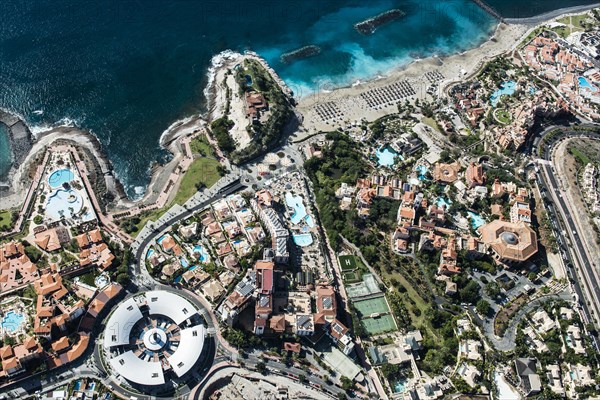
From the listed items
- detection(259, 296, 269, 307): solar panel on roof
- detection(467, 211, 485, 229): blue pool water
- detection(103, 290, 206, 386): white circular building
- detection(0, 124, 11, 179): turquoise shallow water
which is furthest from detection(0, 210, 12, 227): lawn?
detection(467, 211, 485, 229): blue pool water

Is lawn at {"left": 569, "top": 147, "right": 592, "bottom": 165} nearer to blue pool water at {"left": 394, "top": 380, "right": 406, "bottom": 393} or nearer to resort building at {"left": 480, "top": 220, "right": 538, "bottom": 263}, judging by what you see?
resort building at {"left": 480, "top": 220, "right": 538, "bottom": 263}

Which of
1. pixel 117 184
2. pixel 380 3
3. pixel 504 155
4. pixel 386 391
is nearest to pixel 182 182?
pixel 117 184

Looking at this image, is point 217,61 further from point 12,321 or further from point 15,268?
point 12,321

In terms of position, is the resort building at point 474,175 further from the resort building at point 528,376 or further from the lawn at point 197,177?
the lawn at point 197,177

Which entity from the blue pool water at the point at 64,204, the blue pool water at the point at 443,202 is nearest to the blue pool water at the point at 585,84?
the blue pool water at the point at 443,202

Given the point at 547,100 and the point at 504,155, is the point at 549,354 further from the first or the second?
the point at 547,100

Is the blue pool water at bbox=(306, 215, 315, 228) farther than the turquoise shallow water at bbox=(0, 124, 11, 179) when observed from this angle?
No
